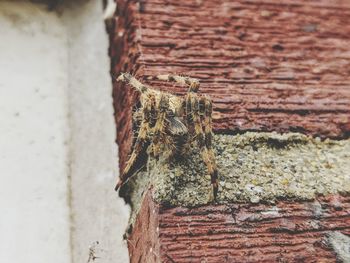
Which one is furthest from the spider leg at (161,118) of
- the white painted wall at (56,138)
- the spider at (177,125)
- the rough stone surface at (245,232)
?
the white painted wall at (56,138)

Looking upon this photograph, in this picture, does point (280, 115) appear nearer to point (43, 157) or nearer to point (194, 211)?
point (194, 211)

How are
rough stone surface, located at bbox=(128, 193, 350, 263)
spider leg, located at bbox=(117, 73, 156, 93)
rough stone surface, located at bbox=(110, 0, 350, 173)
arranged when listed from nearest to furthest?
rough stone surface, located at bbox=(128, 193, 350, 263) < spider leg, located at bbox=(117, 73, 156, 93) < rough stone surface, located at bbox=(110, 0, 350, 173)

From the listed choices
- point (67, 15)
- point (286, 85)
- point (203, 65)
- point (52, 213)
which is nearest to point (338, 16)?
point (286, 85)

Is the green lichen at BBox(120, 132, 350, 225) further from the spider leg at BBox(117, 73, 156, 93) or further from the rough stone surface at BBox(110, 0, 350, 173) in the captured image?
the spider leg at BBox(117, 73, 156, 93)

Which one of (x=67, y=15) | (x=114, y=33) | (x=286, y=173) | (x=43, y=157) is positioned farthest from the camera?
(x=67, y=15)

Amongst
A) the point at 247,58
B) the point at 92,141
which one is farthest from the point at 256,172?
the point at 92,141

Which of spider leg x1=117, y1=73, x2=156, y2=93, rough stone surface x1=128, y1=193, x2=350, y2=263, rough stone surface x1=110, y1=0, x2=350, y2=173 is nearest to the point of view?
rough stone surface x1=128, y1=193, x2=350, y2=263

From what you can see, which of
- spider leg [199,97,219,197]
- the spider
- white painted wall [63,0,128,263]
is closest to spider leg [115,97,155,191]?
the spider

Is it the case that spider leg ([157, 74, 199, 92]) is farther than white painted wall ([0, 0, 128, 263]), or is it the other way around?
white painted wall ([0, 0, 128, 263])

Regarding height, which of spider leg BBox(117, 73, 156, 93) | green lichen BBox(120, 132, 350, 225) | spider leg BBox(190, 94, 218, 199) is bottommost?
green lichen BBox(120, 132, 350, 225)
